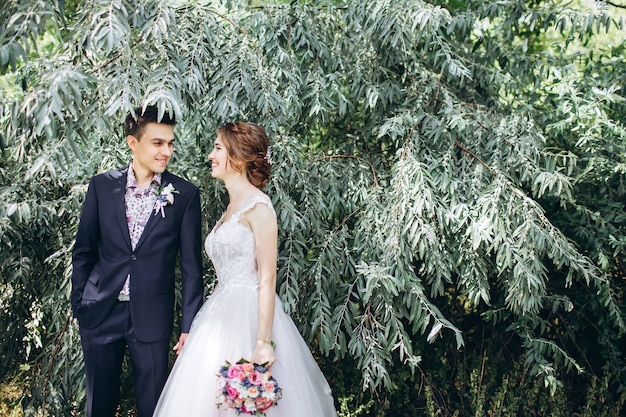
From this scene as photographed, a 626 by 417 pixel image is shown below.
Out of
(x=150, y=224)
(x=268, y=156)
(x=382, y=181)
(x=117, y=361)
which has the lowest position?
(x=117, y=361)

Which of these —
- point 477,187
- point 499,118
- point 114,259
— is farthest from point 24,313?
point 499,118

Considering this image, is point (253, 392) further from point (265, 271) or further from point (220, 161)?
point (220, 161)

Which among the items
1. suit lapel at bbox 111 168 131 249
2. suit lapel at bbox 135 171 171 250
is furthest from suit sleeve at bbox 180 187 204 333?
suit lapel at bbox 111 168 131 249

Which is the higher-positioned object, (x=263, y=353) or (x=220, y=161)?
(x=220, y=161)

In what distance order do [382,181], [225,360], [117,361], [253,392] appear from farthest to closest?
[382,181]
[117,361]
[225,360]
[253,392]

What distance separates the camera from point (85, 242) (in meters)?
3.10

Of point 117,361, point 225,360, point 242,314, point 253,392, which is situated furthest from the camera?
point 117,361

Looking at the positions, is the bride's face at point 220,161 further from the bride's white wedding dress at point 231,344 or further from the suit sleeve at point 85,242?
the suit sleeve at point 85,242

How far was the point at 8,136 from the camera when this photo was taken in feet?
8.92

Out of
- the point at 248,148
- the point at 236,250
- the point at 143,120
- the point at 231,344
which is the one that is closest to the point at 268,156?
the point at 248,148

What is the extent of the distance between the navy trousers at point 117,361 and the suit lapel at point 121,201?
0.98 ft

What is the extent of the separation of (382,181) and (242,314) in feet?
4.39

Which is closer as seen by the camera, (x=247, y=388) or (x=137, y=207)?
(x=247, y=388)

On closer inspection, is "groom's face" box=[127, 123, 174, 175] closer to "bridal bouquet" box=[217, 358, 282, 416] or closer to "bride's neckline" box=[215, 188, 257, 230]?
"bride's neckline" box=[215, 188, 257, 230]
